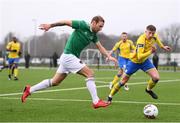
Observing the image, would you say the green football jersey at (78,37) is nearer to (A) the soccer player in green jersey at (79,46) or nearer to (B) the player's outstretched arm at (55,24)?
(A) the soccer player in green jersey at (79,46)

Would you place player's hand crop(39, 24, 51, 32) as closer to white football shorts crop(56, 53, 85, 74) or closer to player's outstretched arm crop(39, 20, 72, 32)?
player's outstretched arm crop(39, 20, 72, 32)

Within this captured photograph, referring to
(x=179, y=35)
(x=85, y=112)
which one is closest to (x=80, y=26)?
(x=85, y=112)

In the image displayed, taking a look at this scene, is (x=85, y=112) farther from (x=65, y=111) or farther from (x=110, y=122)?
(x=110, y=122)

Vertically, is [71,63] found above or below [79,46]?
below

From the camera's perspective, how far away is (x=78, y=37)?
1033cm

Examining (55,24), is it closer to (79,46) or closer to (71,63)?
(79,46)

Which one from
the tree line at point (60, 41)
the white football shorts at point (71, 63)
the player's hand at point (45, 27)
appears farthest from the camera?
the tree line at point (60, 41)

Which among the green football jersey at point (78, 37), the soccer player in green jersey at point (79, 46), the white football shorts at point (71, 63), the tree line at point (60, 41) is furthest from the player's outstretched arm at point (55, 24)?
the tree line at point (60, 41)

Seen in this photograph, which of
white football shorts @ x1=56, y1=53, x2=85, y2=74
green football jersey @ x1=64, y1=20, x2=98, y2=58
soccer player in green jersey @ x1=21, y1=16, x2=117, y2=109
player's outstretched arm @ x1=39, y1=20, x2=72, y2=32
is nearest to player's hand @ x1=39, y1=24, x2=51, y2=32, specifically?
player's outstretched arm @ x1=39, y1=20, x2=72, y2=32

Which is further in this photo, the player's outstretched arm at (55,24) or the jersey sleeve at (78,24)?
the jersey sleeve at (78,24)

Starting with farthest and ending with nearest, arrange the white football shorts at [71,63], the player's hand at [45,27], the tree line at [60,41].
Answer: the tree line at [60,41]
the white football shorts at [71,63]
the player's hand at [45,27]

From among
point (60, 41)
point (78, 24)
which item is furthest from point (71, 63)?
point (60, 41)

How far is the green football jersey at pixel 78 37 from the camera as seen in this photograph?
1031 centimetres

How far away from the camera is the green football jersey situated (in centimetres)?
1031
